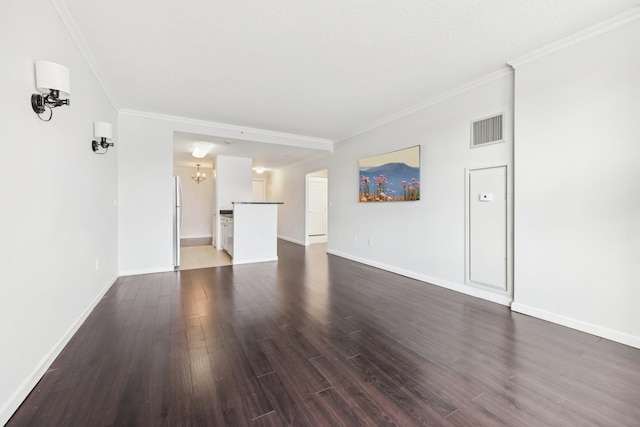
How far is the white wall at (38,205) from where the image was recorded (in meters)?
1.42

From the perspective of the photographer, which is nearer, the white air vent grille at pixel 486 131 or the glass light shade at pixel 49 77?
the glass light shade at pixel 49 77

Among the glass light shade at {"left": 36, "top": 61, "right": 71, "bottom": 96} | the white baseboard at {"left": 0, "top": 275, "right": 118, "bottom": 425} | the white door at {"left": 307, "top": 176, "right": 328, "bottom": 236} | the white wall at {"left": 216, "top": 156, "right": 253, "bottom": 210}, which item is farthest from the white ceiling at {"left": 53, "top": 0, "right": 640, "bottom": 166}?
the white door at {"left": 307, "top": 176, "right": 328, "bottom": 236}

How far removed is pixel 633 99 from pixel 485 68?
1292mm

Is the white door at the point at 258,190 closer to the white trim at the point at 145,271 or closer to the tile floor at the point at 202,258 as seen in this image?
the tile floor at the point at 202,258

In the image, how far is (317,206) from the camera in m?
9.30

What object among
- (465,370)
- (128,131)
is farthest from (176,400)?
(128,131)

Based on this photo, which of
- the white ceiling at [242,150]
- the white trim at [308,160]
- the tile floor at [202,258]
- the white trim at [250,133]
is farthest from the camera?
the white trim at [308,160]

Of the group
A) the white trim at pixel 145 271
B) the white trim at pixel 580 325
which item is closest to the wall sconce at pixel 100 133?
the white trim at pixel 145 271

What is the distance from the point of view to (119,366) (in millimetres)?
1883

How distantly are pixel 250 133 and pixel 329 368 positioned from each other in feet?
15.0

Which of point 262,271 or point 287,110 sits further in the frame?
point 262,271

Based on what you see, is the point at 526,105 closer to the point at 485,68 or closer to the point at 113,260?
the point at 485,68

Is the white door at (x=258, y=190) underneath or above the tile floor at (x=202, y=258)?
above

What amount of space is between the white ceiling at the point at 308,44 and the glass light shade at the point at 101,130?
63cm
